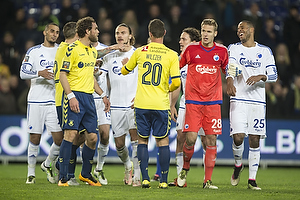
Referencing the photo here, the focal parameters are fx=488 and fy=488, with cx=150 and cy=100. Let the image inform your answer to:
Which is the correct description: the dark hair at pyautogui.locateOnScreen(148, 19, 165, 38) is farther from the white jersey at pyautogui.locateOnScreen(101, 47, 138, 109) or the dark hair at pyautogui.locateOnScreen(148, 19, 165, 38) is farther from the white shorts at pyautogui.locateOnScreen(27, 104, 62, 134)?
the white shorts at pyautogui.locateOnScreen(27, 104, 62, 134)

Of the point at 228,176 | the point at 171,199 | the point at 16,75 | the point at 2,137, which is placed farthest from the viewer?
the point at 16,75

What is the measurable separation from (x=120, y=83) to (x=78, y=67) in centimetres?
150

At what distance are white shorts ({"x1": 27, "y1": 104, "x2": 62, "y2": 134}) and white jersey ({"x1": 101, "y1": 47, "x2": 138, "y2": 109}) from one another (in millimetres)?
1061

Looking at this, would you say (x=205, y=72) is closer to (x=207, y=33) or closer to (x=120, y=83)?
(x=207, y=33)

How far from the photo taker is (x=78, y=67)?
743 centimetres

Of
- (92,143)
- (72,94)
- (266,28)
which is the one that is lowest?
(92,143)

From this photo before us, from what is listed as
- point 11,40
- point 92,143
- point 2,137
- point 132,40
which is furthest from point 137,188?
point 11,40

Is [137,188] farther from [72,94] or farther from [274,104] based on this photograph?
[274,104]

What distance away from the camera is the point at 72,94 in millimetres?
7211

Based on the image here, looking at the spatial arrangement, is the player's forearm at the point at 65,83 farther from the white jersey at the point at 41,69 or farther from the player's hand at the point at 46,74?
the white jersey at the point at 41,69

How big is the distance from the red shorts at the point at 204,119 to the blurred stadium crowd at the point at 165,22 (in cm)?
561

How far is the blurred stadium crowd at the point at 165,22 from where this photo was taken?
1364 cm

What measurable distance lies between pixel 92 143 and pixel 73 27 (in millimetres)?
2080

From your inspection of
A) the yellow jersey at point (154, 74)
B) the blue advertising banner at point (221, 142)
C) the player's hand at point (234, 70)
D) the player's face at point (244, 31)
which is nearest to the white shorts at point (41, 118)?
the yellow jersey at point (154, 74)
